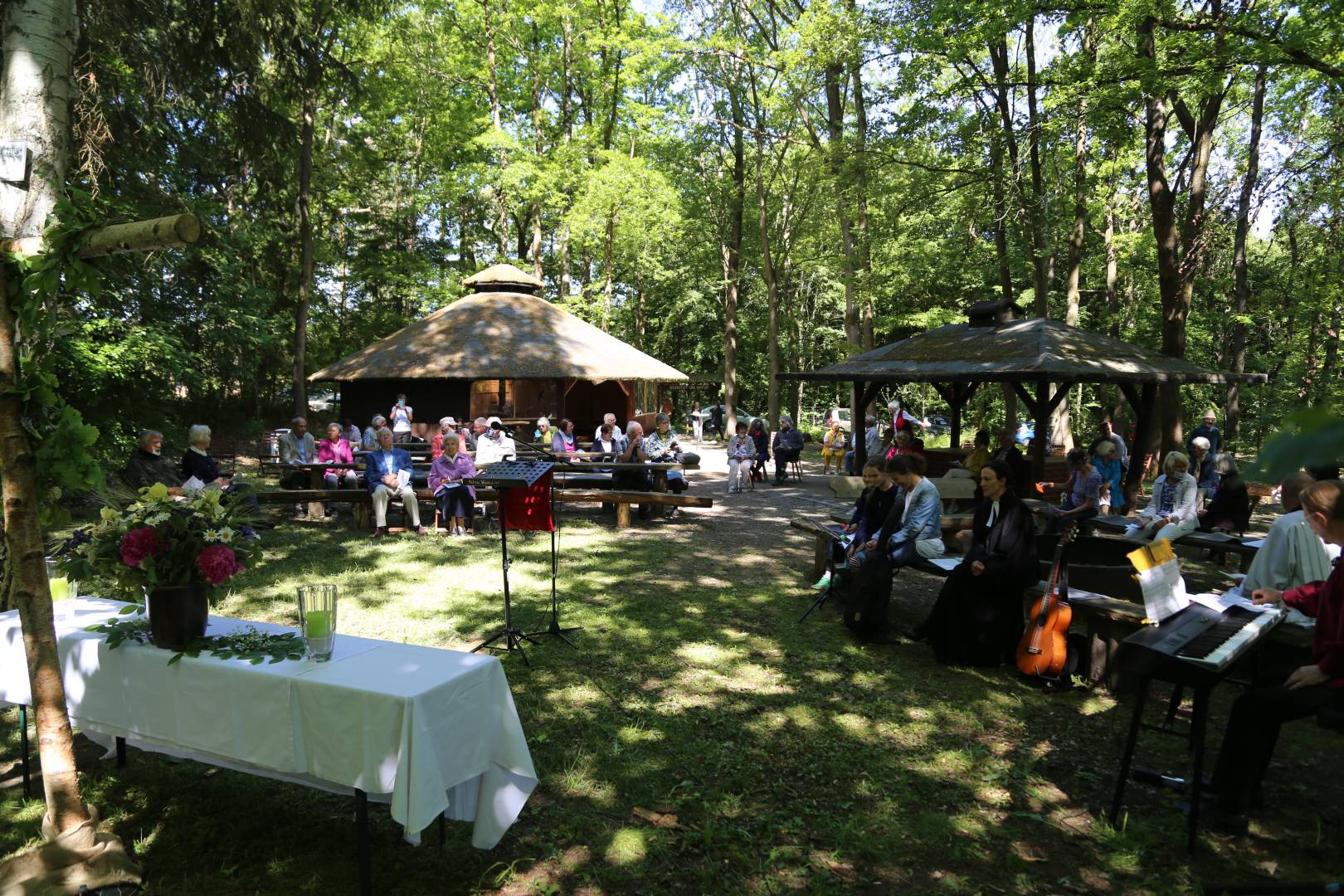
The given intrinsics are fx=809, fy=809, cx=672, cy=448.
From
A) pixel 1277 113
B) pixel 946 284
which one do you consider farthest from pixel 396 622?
pixel 946 284

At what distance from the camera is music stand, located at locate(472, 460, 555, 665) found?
582cm

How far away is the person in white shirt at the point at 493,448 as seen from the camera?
13.2m

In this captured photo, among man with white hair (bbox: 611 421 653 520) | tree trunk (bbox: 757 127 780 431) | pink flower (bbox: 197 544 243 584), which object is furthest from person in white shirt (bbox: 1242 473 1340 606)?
tree trunk (bbox: 757 127 780 431)

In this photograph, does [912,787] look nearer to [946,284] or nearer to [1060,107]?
[1060,107]

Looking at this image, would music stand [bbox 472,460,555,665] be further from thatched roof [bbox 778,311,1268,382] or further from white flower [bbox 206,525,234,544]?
thatched roof [bbox 778,311,1268,382]

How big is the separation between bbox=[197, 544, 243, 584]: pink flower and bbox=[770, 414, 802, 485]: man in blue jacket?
1439cm

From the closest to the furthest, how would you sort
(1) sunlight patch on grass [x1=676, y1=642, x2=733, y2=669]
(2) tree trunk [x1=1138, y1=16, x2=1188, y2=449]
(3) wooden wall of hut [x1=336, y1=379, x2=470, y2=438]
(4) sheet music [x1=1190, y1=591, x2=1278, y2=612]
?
(4) sheet music [x1=1190, y1=591, x2=1278, y2=612] < (1) sunlight patch on grass [x1=676, y1=642, x2=733, y2=669] < (2) tree trunk [x1=1138, y1=16, x2=1188, y2=449] < (3) wooden wall of hut [x1=336, y1=379, x2=470, y2=438]

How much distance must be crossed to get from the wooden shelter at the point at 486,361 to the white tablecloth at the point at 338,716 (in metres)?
15.7

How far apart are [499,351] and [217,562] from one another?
16.9m

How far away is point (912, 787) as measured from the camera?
4262mm

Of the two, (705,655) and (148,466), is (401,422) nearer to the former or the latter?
(148,466)

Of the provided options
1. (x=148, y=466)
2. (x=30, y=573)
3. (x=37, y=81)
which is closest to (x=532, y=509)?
(x=30, y=573)

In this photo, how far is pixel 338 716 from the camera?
3.17 m

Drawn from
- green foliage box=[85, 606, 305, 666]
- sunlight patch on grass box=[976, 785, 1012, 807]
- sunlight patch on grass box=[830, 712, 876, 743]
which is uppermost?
green foliage box=[85, 606, 305, 666]
